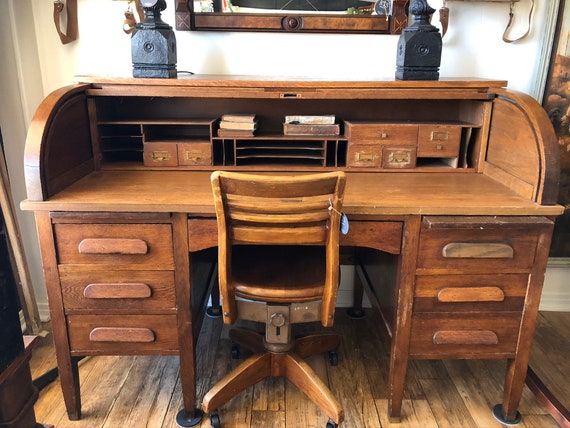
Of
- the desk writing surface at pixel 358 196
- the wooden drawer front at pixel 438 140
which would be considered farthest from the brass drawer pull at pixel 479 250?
the wooden drawer front at pixel 438 140

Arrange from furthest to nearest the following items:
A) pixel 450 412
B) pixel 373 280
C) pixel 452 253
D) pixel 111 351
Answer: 1. pixel 373 280
2. pixel 450 412
3. pixel 111 351
4. pixel 452 253

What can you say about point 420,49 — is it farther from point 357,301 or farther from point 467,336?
point 357,301

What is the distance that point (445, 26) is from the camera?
1840 mm

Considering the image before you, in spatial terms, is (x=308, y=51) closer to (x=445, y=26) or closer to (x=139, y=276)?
(x=445, y=26)

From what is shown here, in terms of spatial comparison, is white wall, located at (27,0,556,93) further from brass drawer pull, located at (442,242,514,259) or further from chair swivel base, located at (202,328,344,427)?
chair swivel base, located at (202,328,344,427)

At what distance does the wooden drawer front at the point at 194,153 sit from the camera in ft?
5.53

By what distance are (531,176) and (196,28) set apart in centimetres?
135

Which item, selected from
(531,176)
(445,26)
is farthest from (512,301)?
(445,26)

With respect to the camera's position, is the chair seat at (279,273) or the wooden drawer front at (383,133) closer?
the chair seat at (279,273)

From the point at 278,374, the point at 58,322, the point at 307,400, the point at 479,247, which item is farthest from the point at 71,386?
the point at 479,247

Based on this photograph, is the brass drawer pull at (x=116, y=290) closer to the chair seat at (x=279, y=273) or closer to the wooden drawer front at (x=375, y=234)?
the chair seat at (x=279, y=273)

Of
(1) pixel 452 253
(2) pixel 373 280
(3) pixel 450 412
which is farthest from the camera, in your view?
(2) pixel 373 280

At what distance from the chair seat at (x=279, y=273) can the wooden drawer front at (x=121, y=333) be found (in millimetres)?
273

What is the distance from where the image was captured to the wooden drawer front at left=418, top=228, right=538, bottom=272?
137 cm
